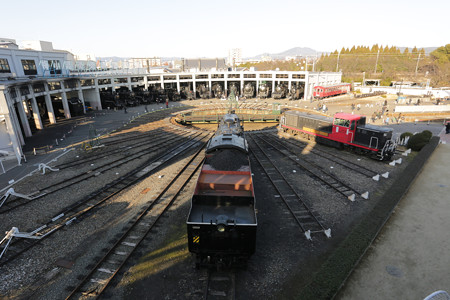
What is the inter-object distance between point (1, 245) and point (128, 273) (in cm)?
737

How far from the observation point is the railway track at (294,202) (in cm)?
1320

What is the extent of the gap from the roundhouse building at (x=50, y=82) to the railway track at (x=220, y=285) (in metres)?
24.8

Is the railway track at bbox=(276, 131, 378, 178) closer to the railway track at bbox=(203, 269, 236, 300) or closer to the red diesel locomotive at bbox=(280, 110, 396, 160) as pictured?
the red diesel locomotive at bbox=(280, 110, 396, 160)

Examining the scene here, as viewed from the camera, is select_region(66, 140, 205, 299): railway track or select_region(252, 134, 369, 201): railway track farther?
select_region(252, 134, 369, 201): railway track

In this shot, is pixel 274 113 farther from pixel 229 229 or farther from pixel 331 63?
pixel 331 63

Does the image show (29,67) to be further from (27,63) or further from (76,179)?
(76,179)

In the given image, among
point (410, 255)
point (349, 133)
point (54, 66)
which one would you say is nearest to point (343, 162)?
point (349, 133)

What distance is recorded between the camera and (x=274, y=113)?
44844 mm

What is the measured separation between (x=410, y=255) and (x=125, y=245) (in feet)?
45.4

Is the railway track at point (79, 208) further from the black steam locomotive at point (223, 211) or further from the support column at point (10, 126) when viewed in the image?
the support column at point (10, 126)

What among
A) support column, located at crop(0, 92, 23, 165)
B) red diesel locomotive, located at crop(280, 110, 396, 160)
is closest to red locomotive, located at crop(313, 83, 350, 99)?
red diesel locomotive, located at crop(280, 110, 396, 160)

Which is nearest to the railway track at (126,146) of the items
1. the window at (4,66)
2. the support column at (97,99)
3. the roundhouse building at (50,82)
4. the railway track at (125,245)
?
the roundhouse building at (50,82)

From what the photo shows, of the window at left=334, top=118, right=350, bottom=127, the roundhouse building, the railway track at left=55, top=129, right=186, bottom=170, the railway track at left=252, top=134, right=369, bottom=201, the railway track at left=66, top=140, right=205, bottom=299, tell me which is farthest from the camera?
the roundhouse building

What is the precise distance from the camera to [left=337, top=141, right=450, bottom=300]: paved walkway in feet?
30.9
